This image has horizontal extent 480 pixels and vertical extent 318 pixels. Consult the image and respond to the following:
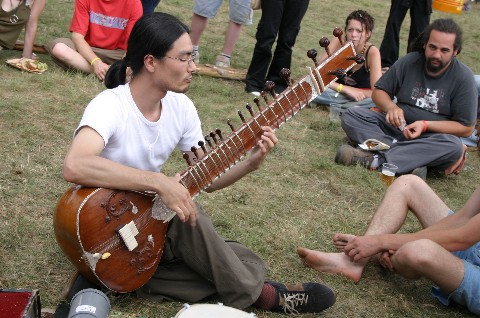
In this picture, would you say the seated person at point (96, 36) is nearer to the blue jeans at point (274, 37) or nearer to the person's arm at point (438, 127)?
the blue jeans at point (274, 37)

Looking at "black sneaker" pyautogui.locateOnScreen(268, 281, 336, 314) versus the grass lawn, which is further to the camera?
the grass lawn

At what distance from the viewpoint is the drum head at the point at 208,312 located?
8.01 ft

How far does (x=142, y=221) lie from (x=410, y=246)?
56.1 inches

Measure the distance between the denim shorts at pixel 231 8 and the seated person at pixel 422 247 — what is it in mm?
3713

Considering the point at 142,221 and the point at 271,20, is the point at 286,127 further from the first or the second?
the point at 142,221

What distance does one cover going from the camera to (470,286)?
3354mm

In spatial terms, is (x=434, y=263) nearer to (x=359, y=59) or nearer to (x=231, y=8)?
(x=359, y=59)

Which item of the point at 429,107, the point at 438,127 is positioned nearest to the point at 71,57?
the point at 429,107

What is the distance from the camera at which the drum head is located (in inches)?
96.1

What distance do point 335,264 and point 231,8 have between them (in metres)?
4.16

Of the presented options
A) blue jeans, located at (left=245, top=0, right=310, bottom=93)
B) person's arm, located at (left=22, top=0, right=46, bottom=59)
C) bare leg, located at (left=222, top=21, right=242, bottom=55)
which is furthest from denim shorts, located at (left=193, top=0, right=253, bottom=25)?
person's arm, located at (left=22, top=0, right=46, bottom=59)

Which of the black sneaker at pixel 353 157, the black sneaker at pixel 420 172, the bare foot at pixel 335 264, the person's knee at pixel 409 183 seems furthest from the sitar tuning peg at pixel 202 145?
the black sneaker at pixel 420 172

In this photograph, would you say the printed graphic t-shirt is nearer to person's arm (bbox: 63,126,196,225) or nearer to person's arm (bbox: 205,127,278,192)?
person's arm (bbox: 205,127,278,192)

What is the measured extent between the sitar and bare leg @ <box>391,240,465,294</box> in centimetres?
97
